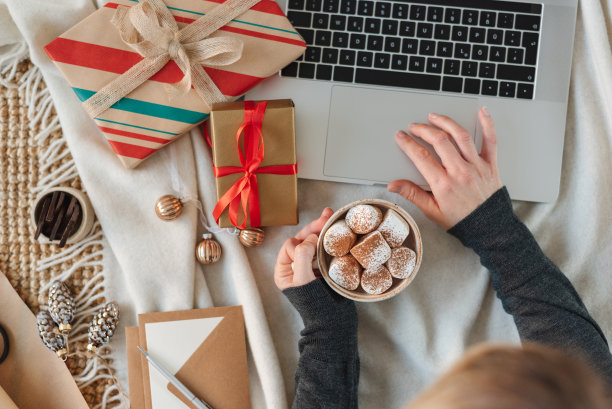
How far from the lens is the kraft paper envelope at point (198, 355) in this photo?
80 cm

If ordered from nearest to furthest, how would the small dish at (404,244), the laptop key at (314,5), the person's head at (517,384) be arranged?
the person's head at (517,384)
the small dish at (404,244)
the laptop key at (314,5)

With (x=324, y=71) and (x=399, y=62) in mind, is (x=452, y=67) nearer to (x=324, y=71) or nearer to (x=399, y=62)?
(x=399, y=62)

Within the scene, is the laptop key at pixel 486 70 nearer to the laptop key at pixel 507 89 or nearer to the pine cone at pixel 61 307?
the laptop key at pixel 507 89

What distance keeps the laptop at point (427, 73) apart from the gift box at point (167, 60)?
5 cm

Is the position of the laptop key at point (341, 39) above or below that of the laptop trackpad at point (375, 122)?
above

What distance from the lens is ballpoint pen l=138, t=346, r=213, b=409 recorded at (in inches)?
30.7

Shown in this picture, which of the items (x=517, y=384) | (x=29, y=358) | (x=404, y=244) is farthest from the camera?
(x=29, y=358)

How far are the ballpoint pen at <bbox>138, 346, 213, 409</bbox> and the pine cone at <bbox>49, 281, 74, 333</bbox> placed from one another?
0.13 meters

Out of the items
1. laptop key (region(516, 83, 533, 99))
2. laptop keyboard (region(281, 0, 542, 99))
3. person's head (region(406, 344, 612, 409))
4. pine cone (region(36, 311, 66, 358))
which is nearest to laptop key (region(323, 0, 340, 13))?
laptop keyboard (region(281, 0, 542, 99))

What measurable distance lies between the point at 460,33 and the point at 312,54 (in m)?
0.24

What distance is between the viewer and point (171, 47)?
2.47ft

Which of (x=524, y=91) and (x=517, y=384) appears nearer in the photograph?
(x=517, y=384)

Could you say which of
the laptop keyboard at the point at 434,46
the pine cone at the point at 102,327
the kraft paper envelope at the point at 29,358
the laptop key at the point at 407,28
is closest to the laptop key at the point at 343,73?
the laptop keyboard at the point at 434,46

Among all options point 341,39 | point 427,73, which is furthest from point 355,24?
point 427,73
